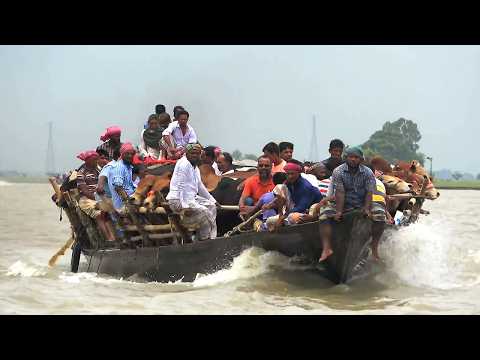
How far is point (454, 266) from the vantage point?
13.0m

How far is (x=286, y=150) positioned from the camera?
1110 cm

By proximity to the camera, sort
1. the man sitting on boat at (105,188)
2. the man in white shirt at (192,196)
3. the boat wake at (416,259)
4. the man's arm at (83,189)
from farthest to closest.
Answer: the man's arm at (83,189) < the man sitting on boat at (105,188) < the boat wake at (416,259) < the man in white shirt at (192,196)

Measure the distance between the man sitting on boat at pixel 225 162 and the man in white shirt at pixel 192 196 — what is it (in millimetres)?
1760

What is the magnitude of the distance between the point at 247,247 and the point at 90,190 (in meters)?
3.33

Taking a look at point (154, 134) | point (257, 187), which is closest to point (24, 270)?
point (154, 134)

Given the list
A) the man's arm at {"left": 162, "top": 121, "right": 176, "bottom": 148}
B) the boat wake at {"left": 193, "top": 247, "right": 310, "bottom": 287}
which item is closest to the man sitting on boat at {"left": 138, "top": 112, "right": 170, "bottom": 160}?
the man's arm at {"left": 162, "top": 121, "right": 176, "bottom": 148}

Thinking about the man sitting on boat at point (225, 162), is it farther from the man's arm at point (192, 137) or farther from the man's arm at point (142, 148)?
the man's arm at point (142, 148)

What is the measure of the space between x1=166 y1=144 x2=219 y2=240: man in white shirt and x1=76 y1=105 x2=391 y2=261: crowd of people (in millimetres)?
12

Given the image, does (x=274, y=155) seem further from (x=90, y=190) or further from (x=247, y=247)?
(x=90, y=190)

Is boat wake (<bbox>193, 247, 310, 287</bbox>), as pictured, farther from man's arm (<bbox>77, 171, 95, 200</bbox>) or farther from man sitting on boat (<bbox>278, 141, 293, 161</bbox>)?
man's arm (<bbox>77, 171, 95, 200</bbox>)

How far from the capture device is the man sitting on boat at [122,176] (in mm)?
11145

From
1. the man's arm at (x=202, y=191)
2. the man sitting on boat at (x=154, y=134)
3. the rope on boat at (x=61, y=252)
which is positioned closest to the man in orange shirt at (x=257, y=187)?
the man's arm at (x=202, y=191)

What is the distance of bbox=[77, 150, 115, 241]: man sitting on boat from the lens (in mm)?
11891
